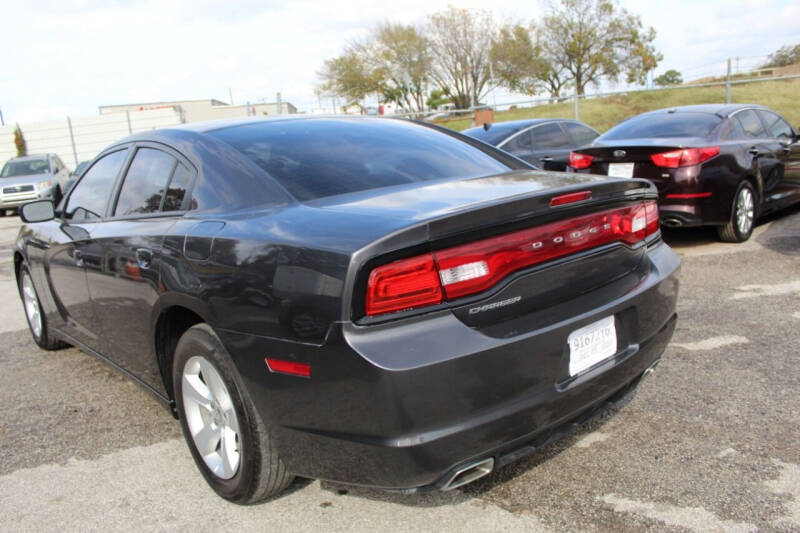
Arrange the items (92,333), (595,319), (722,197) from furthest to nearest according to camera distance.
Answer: (722,197), (92,333), (595,319)

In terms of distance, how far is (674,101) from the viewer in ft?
85.8

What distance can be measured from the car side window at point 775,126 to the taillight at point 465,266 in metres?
6.62

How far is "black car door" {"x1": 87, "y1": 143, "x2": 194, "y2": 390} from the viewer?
113 inches

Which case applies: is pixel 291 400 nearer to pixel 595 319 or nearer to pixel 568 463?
pixel 595 319

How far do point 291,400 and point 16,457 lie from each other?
191 centimetres

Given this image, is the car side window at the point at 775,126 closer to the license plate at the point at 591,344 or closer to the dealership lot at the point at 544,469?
the dealership lot at the point at 544,469

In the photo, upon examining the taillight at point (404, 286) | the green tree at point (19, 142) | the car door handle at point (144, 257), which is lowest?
the taillight at point (404, 286)

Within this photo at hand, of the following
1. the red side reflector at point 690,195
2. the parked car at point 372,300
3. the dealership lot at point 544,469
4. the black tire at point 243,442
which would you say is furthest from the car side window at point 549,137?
the black tire at point 243,442

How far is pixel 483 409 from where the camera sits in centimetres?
204

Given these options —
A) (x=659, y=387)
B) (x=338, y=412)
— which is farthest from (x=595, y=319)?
(x=659, y=387)

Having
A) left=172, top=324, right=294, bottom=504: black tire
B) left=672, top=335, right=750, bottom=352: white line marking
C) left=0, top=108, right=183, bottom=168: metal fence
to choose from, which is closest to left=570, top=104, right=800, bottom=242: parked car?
left=672, top=335, right=750, bottom=352: white line marking

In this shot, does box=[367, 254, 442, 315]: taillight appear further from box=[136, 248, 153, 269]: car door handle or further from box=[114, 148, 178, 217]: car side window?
box=[114, 148, 178, 217]: car side window

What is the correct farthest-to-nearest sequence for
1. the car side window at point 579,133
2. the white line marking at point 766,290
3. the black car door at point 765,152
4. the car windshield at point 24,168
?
the car windshield at point 24,168 → the car side window at point 579,133 → the black car door at point 765,152 → the white line marking at point 766,290

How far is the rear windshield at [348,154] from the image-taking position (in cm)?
271
